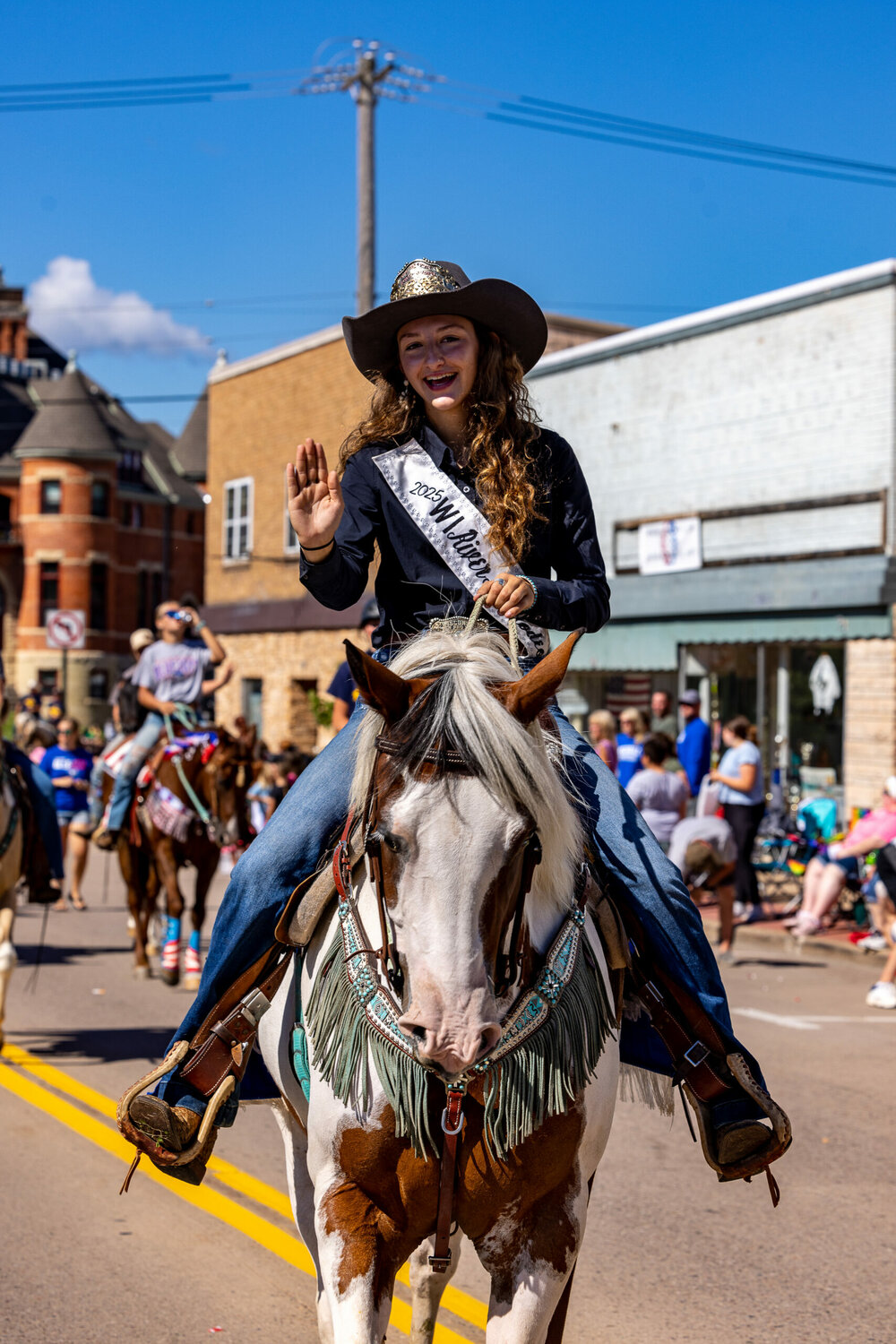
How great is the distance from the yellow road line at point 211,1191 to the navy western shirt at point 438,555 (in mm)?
2364

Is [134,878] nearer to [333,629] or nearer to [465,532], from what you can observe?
[465,532]

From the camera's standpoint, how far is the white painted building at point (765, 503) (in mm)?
15828

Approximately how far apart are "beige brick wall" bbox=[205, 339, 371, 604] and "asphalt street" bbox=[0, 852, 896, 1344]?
20.1 m

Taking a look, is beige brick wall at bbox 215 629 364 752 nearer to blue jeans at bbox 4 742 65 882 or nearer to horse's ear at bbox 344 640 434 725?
blue jeans at bbox 4 742 65 882

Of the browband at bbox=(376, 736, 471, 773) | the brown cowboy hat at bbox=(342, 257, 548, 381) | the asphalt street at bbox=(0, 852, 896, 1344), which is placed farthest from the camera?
the asphalt street at bbox=(0, 852, 896, 1344)

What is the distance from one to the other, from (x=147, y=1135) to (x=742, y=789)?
10.4 metres

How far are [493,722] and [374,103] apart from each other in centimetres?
2167

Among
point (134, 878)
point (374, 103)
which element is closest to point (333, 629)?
point (374, 103)

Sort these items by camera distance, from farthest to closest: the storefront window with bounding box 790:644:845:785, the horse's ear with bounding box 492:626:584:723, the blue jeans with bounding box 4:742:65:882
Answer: the storefront window with bounding box 790:644:845:785, the blue jeans with bounding box 4:742:65:882, the horse's ear with bounding box 492:626:584:723

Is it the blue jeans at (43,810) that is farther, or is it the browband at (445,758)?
the blue jeans at (43,810)

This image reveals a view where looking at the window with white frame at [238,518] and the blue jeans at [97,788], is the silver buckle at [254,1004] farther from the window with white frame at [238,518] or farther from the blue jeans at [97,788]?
the window with white frame at [238,518]

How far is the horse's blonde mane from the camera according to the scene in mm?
2684

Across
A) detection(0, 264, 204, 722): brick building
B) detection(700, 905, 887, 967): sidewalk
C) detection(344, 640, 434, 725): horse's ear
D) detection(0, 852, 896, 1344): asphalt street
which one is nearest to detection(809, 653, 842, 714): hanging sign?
detection(700, 905, 887, 967): sidewalk

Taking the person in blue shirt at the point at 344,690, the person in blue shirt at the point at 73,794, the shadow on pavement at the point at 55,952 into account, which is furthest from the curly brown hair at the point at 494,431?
the person in blue shirt at the point at 73,794
